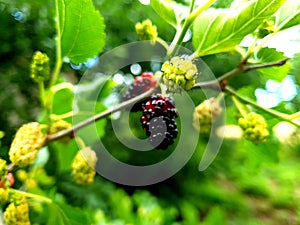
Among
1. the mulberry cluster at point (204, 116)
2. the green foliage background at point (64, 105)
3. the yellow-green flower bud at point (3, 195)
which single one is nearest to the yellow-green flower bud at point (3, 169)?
the yellow-green flower bud at point (3, 195)

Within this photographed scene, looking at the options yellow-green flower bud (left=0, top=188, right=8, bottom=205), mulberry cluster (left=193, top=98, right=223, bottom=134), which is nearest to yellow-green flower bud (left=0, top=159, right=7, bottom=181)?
yellow-green flower bud (left=0, top=188, right=8, bottom=205)

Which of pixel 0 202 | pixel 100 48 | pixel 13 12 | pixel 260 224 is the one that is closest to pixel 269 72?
pixel 100 48

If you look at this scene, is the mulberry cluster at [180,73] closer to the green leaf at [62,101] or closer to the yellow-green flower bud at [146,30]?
the yellow-green flower bud at [146,30]

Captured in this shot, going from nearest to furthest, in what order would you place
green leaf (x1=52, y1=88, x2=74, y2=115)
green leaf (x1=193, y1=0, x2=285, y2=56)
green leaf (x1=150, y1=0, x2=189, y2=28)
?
green leaf (x1=193, y1=0, x2=285, y2=56) → green leaf (x1=150, y1=0, x2=189, y2=28) → green leaf (x1=52, y1=88, x2=74, y2=115)

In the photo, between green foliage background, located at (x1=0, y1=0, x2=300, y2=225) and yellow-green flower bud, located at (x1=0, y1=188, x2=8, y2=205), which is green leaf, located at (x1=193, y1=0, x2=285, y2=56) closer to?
green foliage background, located at (x1=0, y1=0, x2=300, y2=225)

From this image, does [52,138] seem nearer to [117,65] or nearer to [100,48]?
[100,48]
